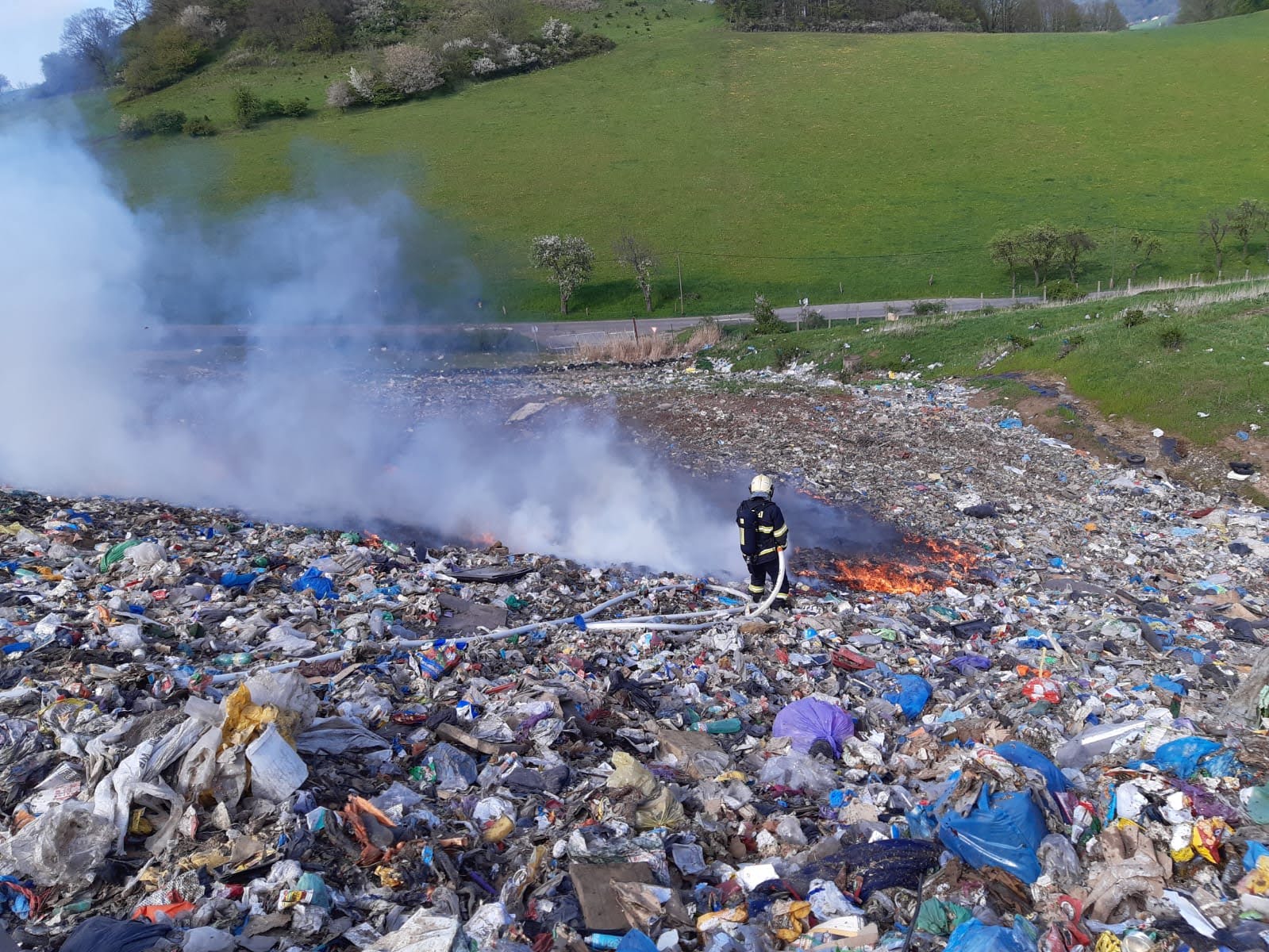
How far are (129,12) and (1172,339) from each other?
28384mm

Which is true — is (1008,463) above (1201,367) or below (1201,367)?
below

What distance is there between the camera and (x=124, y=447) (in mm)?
12008

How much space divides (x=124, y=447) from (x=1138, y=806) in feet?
42.7

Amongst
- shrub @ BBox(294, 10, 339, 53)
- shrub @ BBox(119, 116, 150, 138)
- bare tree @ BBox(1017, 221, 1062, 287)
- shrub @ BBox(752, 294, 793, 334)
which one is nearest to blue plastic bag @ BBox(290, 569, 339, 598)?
shrub @ BBox(752, 294, 793, 334)

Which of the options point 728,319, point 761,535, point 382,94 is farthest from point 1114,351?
point 382,94

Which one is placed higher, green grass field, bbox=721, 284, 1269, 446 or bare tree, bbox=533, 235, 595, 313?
bare tree, bbox=533, 235, 595, 313

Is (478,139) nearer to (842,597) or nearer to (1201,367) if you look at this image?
(1201,367)

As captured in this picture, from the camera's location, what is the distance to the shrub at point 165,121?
30.0m

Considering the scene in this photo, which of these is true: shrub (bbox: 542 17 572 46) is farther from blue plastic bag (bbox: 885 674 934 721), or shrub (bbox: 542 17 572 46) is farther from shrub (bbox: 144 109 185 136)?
blue plastic bag (bbox: 885 674 934 721)

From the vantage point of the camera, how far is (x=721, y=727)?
5680 mm

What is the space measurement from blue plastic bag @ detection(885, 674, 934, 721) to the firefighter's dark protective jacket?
77.1 inches

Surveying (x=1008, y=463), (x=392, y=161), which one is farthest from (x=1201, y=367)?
(x=392, y=161)

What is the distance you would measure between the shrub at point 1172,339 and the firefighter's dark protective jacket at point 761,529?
11308 mm

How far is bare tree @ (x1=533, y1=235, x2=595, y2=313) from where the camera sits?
113 feet
